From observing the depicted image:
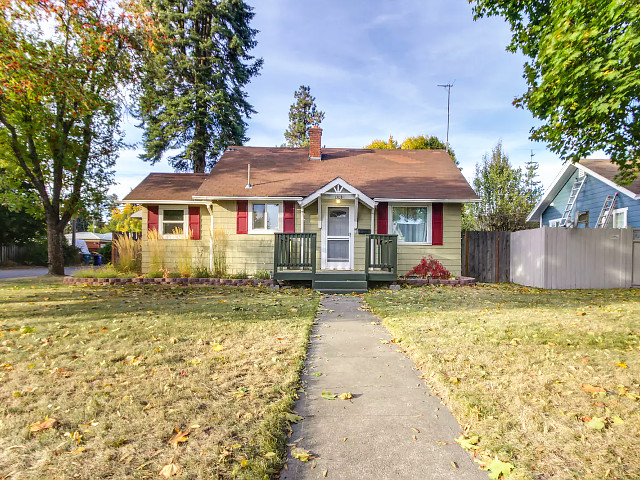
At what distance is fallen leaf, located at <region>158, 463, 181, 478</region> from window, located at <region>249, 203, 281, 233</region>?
1097 cm

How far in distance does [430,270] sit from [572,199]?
9736 mm

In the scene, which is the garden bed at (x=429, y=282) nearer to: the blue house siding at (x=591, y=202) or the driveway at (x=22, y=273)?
the blue house siding at (x=591, y=202)

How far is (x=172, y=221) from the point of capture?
13.5 meters

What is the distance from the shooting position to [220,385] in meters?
3.27

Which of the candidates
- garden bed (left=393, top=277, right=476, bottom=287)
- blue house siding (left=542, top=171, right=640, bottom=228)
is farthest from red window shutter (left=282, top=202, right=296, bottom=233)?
blue house siding (left=542, top=171, right=640, bottom=228)

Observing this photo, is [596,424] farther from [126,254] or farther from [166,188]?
[166,188]

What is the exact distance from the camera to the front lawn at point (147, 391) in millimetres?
2154

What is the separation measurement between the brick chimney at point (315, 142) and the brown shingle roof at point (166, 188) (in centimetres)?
489

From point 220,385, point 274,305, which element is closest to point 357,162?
point 274,305

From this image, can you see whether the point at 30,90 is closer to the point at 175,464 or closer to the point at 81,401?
the point at 81,401

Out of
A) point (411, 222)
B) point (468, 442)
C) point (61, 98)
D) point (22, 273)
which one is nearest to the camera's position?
point (468, 442)

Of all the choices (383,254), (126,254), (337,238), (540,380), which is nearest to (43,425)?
(540,380)

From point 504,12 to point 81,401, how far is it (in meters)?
12.1

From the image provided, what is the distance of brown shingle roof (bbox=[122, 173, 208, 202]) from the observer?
13.2 metres
